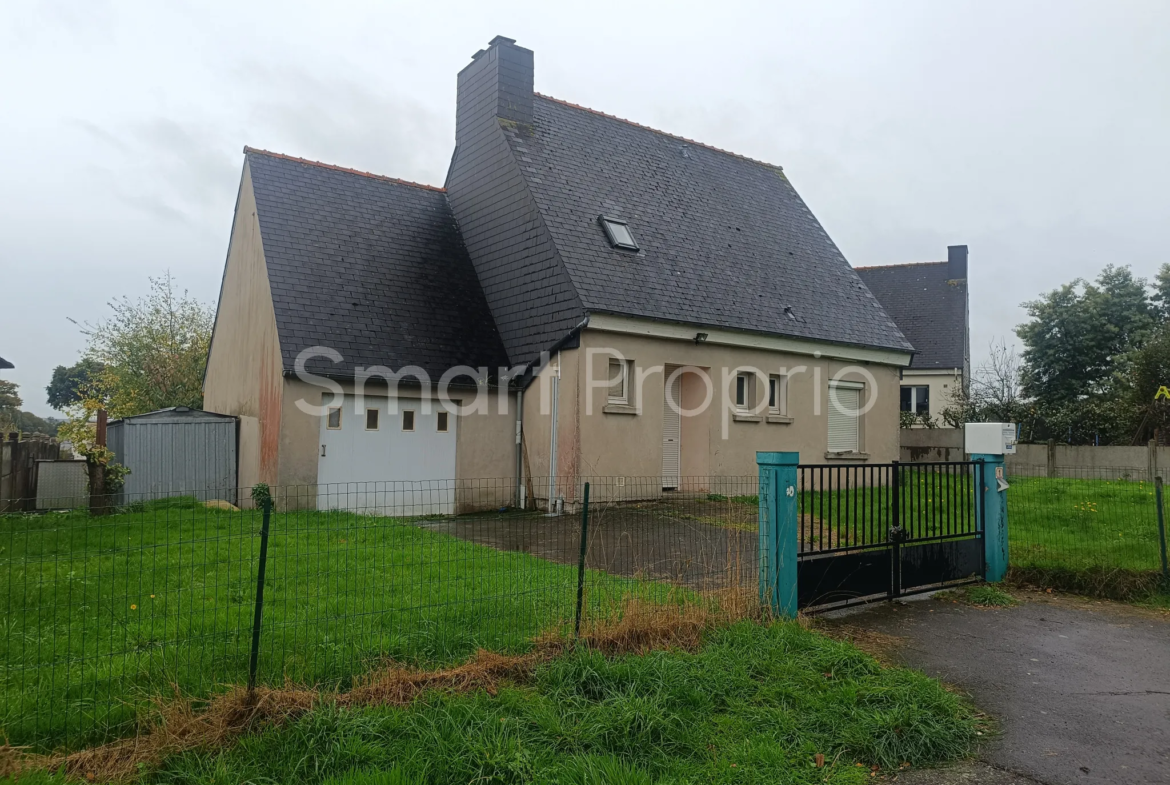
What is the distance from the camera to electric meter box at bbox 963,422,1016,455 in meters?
9.45

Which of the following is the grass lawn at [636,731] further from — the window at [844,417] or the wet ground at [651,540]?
the window at [844,417]

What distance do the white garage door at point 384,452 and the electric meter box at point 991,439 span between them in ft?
27.4

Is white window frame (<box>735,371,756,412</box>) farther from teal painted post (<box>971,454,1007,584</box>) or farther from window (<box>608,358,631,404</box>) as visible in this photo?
teal painted post (<box>971,454,1007,584</box>)

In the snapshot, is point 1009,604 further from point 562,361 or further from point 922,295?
point 922,295

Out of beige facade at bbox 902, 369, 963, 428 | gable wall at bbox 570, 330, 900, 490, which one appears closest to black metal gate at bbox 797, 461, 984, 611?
gable wall at bbox 570, 330, 900, 490

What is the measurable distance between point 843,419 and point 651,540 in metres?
10.6

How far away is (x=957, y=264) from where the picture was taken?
35.4m

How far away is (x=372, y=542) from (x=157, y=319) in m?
21.7

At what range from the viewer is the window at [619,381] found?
15.5 m

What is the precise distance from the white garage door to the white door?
4.50m

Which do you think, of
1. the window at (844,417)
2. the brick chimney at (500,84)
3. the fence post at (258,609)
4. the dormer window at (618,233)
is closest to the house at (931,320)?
the window at (844,417)

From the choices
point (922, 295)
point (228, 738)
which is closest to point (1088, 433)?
point (922, 295)

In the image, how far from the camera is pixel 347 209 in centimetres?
1719

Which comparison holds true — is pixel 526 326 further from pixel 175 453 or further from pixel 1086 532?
pixel 1086 532
